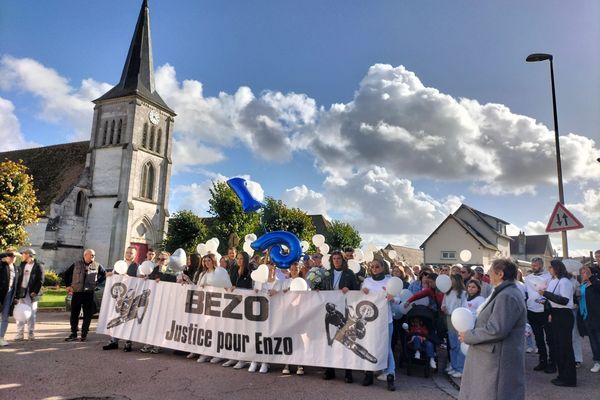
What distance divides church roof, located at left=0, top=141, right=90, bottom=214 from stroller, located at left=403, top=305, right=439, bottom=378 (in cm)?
3767

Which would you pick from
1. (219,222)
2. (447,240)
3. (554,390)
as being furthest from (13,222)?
(447,240)

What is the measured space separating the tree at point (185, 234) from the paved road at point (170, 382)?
30053mm

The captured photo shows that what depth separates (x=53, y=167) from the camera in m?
42.3

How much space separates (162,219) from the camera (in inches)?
1654

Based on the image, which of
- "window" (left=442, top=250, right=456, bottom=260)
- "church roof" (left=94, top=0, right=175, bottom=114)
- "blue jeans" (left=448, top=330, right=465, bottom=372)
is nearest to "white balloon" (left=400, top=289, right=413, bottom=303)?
"blue jeans" (left=448, top=330, right=465, bottom=372)

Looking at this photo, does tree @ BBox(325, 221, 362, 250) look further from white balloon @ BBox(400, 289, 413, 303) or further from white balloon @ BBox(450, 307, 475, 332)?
white balloon @ BBox(450, 307, 475, 332)

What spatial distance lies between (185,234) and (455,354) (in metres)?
33.1

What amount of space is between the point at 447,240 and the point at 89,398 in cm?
4426

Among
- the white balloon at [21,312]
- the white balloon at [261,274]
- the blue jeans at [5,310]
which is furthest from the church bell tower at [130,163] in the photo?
the white balloon at [261,274]

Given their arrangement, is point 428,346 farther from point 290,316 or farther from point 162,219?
point 162,219

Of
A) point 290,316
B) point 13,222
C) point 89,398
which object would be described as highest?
point 13,222

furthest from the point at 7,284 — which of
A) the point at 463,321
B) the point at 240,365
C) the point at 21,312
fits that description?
the point at 463,321

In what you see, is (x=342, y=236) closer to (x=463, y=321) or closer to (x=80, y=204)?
(x=80, y=204)

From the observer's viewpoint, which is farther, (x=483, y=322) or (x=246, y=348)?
(x=246, y=348)
